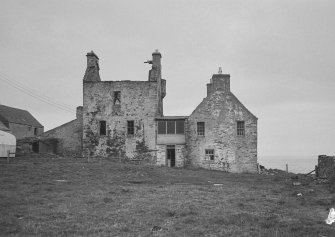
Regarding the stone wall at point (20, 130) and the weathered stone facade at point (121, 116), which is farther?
the stone wall at point (20, 130)

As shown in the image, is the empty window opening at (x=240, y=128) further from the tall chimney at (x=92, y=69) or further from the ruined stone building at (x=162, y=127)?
the tall chimney at (x=92, y=69)

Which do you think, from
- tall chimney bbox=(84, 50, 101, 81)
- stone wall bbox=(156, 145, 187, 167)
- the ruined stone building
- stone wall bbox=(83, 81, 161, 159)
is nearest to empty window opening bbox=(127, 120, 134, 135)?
the ruined stone building

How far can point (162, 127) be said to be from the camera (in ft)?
127

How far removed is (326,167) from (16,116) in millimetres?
58489

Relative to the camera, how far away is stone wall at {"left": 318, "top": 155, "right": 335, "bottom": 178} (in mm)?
25403

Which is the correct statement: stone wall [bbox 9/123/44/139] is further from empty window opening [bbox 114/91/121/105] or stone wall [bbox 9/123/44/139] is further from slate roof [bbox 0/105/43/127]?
empty window opening [bbox 114/91/121/105]

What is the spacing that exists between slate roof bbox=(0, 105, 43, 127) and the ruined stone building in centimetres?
3114

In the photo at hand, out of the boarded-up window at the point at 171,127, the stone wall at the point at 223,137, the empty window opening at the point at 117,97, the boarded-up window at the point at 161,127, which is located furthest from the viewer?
the empty window opening at the point at 117,97

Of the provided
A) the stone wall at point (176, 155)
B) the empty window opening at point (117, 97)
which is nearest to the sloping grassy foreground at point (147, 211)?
the stone wall at point (176, 155)

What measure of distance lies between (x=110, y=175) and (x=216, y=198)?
34.8ft

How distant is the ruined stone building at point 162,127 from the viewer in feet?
124

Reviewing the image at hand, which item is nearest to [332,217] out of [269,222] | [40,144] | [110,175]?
[269,222]

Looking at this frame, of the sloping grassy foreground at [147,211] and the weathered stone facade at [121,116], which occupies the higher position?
the weathered stone facade at [121,116]

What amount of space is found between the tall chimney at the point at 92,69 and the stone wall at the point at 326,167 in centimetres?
2502
